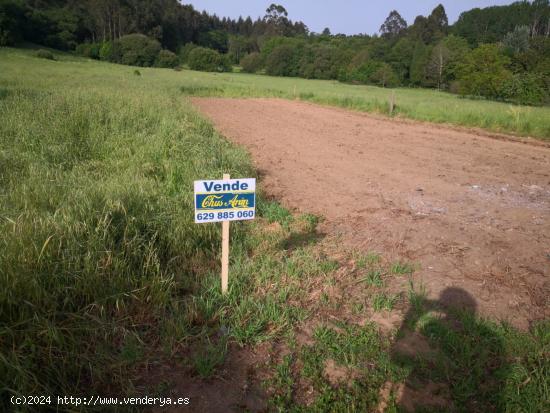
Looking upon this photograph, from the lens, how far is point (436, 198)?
6.23m

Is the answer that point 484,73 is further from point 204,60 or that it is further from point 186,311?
point 204,60

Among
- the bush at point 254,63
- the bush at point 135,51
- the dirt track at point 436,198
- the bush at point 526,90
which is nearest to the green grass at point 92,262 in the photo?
the dirt track at point 436,198

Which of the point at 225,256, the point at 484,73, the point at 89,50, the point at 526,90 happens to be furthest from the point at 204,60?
the point at 225,256

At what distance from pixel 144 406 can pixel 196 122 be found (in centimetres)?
930

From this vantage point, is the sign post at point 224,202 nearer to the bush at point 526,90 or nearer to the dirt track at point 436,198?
the dirt track at point 436,198

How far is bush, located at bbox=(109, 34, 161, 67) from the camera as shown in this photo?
6362 cm

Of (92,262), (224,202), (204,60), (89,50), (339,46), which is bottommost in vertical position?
(92,262)

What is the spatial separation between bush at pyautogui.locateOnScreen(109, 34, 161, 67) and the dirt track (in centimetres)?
6223

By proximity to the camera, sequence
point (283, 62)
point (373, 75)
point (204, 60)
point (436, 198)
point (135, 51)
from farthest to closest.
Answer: point (283, 62) < point (204, 60) < point (135, 51) < point (373, 75) < point (436, 198)

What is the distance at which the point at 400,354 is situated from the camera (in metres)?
2.78

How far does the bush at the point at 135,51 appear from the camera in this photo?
6362 cm

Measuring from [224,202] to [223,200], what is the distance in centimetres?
2

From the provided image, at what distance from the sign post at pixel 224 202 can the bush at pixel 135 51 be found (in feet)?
234

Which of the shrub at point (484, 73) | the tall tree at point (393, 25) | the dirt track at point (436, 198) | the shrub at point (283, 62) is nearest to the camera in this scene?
the dirt track at point (436, 198)
